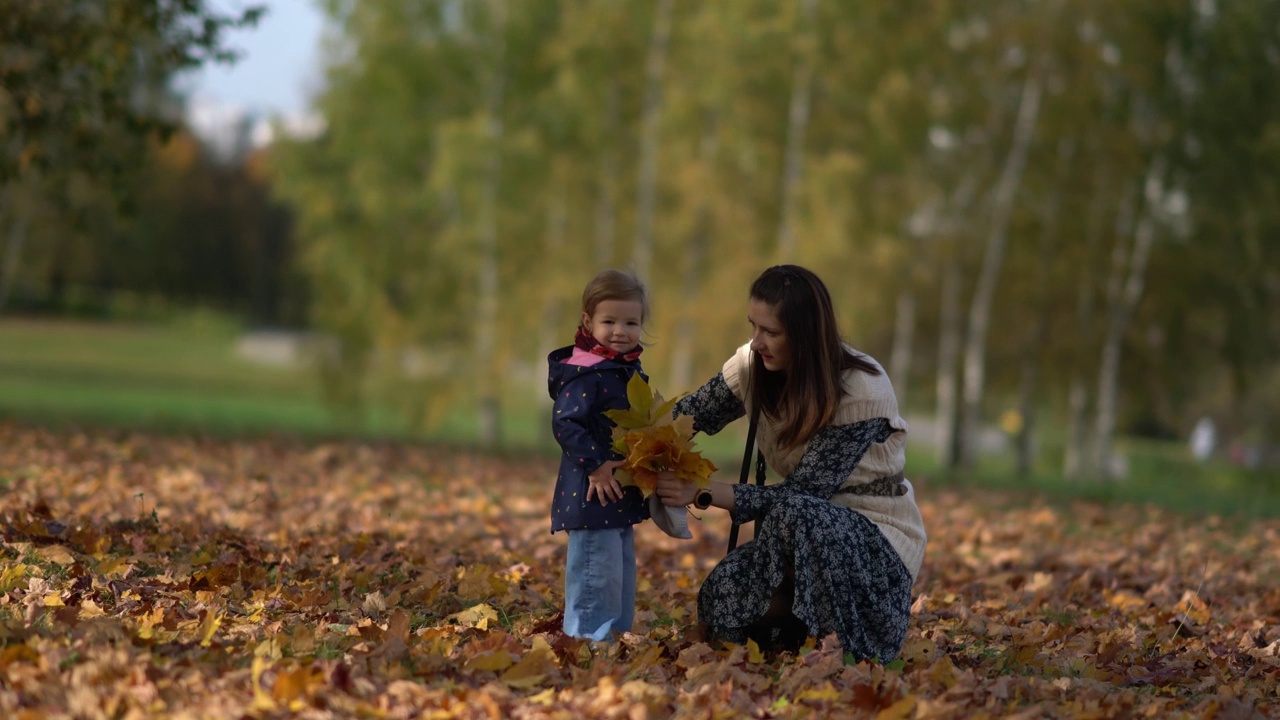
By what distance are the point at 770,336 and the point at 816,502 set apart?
23.7 inches

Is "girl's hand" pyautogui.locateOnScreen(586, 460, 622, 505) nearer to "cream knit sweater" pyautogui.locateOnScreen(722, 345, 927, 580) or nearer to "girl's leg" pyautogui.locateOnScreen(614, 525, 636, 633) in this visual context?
"girl's leg" pyautogui.locateOnScreen(614, 525, 636, 633)

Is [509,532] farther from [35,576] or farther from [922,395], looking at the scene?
[922,395]

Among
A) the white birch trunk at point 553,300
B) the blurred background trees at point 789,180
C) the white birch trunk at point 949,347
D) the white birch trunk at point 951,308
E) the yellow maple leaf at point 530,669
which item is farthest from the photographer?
the white birch trunk at point 949,347

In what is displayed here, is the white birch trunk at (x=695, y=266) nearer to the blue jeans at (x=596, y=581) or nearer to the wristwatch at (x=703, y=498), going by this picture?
the blue jeans at (x=596, y=581)

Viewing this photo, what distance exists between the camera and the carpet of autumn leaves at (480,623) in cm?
368

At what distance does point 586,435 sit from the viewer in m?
4.43

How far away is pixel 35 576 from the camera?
4.89 m

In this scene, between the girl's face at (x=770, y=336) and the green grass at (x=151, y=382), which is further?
→ the green grass at (x=151, y=382)

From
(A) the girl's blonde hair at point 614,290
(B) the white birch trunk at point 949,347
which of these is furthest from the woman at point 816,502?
(B) the white birch trunk at point 949,347

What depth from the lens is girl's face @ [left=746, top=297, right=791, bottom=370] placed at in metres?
4.52

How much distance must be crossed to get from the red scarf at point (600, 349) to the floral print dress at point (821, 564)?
59 cm

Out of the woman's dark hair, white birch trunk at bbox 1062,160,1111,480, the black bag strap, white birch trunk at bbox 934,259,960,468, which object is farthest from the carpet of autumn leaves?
white birch trunk at bbox 1062,160,1111,480

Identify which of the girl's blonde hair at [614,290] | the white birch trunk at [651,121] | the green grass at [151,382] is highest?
the white birch trunk at [651,121]

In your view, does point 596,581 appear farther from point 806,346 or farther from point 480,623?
point 806,346
